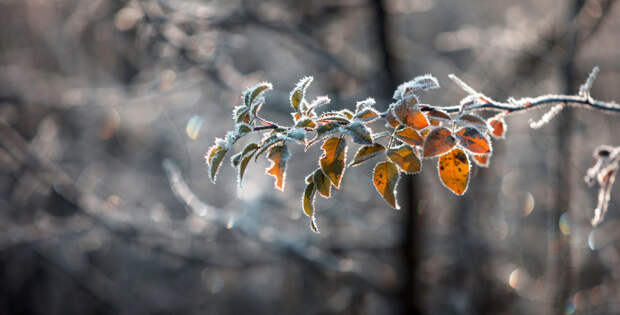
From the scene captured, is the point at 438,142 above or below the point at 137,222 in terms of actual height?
below

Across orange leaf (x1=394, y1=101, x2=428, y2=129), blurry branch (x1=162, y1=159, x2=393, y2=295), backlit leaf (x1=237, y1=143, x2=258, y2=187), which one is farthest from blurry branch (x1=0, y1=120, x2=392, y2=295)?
orange leaf (x1=394, y1=101, x2=428, y2=129)

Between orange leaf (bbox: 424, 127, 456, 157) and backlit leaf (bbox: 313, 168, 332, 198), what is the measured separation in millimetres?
222

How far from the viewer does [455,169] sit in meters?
1.02

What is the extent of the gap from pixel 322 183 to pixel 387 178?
145 mm

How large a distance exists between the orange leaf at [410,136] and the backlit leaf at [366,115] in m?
0.07

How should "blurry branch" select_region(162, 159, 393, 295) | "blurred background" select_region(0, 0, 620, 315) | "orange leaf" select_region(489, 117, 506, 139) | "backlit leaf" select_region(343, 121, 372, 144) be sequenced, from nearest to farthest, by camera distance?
"backlit leaf" select_region(343, 121, 372, 144), "orange leaf" select_region(489, 117, 506, 139), "blurry branch" select_region(162, 159, 393, 295), "blurred background" select_region(0, 0, 620, 315)

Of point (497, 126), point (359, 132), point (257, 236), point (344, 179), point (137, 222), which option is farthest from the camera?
point (344, 179)

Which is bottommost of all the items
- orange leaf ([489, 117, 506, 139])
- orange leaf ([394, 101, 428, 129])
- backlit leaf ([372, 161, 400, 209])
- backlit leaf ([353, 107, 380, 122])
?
backlit leaf ([372, 161, 400, 209])

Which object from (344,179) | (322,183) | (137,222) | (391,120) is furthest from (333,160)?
(344,179)

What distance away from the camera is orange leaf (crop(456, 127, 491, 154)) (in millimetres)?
973

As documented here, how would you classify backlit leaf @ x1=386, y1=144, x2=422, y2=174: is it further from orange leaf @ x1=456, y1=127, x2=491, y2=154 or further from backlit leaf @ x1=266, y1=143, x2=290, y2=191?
backlit leaf @ x1=266, y1=143, x2=290, y2=191

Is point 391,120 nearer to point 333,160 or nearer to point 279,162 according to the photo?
point 333,160

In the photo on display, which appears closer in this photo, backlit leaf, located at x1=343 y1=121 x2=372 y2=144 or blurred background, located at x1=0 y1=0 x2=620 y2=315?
backlit leaf, located at x1=343 y1=121 x2=372 y2=144

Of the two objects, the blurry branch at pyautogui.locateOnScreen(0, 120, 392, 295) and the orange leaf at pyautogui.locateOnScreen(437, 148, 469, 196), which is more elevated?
the blurry branch at pyautogui.locateOnScreen(0, 120, 392, 295)
